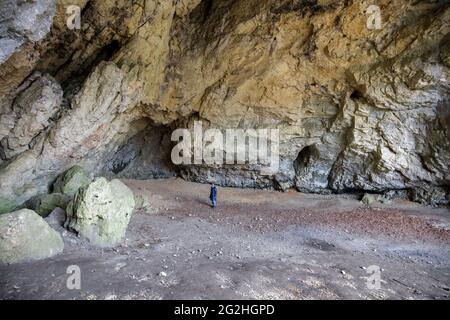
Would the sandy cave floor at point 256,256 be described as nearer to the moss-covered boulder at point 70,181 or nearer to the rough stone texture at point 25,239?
the rough stone texture at point 25,239

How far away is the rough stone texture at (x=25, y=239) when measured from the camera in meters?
6.82

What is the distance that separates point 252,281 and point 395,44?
1190 centimetres

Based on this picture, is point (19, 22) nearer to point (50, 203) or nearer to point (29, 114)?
point (29, 114)

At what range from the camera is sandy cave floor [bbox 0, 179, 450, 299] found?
5980 mm

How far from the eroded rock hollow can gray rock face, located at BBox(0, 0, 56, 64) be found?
2863mm

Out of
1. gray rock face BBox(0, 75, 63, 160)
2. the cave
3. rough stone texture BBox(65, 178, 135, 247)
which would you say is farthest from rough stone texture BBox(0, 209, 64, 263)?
gray rock face BBox(0, 75, 63, 160)

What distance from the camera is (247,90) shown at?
51.4ft

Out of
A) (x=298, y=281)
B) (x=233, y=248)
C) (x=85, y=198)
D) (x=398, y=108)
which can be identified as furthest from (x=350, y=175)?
(x=85, y=198)

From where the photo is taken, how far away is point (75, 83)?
12422 mm

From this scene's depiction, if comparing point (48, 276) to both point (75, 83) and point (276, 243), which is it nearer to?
point (276, 243)

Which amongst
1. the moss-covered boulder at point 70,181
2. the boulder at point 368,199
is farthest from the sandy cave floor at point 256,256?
the moss-covered boulder at point 70,181

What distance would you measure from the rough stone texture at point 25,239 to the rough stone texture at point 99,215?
3.06 ft

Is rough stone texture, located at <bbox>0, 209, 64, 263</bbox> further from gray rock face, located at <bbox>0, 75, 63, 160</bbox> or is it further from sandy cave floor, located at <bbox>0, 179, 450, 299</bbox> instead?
gray rock face, located at <bbox>0, 75, 63, 160</bbox>

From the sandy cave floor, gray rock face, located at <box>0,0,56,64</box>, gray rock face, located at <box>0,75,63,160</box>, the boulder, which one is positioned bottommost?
the sandy cave floor
